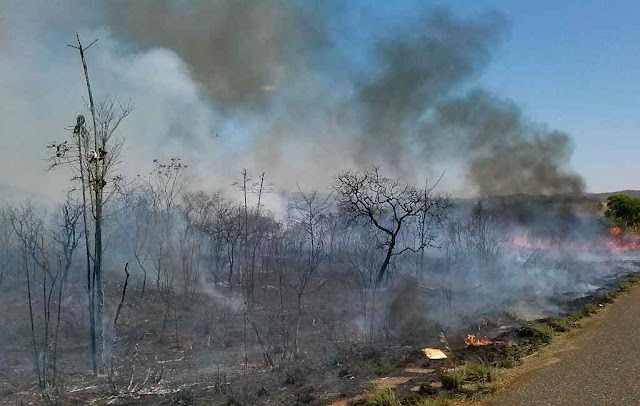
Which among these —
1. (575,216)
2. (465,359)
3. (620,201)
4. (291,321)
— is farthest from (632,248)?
(465,359)

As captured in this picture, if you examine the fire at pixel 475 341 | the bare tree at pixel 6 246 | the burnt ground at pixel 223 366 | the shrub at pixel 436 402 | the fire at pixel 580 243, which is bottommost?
the burnt ground at pixel 223 366

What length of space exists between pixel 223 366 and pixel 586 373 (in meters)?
9.37

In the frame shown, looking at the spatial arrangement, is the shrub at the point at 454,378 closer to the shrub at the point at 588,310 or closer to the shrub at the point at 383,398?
the shrub at the point at 383,398

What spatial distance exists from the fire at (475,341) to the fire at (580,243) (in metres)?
27.7

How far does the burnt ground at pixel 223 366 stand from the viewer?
967 centimetres

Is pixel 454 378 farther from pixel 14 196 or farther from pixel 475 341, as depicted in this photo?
pixel 14 196

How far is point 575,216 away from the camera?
43906 mm

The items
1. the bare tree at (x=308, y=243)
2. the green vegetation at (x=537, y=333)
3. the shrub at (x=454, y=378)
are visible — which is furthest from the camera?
the bare tree at (x=308, y=243)

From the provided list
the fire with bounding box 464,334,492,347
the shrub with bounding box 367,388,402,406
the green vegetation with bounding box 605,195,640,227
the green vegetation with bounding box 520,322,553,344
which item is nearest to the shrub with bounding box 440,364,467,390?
the shrub with bounding box 367,388,402,406

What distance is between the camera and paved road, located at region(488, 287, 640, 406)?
7566mm

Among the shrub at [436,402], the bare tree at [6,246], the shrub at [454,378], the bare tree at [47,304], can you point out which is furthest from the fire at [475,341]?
the bare tree at [6,246]

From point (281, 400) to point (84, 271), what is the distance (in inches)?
822

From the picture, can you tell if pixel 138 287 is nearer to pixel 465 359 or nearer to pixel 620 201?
pixel 465 359

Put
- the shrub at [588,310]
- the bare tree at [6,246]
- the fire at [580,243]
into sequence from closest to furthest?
the shrub at [588,310] < the bare tree at [6,246] < the fire at [580,243]
